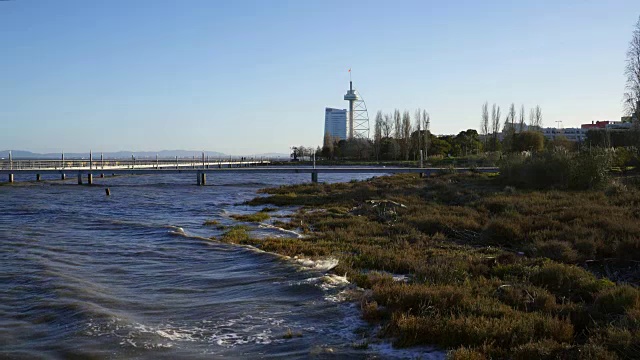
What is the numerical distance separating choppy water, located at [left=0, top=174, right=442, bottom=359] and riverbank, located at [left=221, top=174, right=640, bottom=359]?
764 mm

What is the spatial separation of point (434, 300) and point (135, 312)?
5277 mm

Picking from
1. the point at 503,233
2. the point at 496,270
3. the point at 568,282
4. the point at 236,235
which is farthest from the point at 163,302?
the point at 503,233

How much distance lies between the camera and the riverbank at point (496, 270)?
23.3 ft

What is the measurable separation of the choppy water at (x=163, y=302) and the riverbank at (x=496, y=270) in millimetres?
764

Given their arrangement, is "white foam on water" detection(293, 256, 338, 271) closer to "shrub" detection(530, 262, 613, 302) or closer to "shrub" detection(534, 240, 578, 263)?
"shrub" detection(530, 262, 613, 302)

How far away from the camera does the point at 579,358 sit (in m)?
6.09

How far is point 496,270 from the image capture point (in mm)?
11117

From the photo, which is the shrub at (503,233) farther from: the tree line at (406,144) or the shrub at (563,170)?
the tree line at (406,144)

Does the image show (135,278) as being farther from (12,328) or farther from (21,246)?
(21,246)

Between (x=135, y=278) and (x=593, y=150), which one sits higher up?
(x=593, y=150)

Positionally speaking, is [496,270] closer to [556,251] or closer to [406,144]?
[556,251]

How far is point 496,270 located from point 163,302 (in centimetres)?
683

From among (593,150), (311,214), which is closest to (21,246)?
(311,214)

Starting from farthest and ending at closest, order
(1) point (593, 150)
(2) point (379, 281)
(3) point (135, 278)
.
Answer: (1) point (593, 150)
(3) point (135, 278)
(2) point (379, 281)
